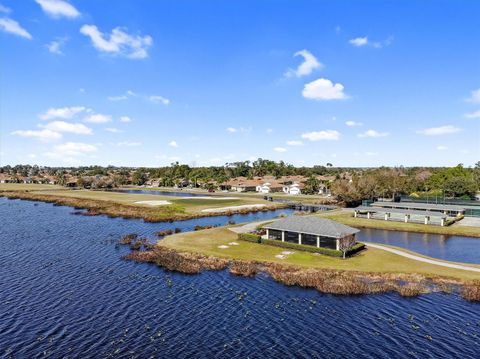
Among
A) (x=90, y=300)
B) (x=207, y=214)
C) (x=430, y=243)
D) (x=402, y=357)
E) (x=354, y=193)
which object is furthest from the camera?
(x=354, y=193)

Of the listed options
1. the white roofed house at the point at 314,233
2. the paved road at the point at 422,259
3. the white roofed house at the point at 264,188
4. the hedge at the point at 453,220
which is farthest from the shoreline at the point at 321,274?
the white roofed house at the point at 264,188

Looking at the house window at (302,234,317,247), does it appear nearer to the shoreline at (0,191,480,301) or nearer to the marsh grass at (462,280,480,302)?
the shoreline at (0,191,480,301)

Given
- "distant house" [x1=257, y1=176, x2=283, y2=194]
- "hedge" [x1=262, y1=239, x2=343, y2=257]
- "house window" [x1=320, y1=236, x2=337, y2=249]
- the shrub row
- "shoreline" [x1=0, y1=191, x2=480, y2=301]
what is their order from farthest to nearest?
"distant house" [x1=257, y1=176, x2=283, y2=194]
"house window" [x1=320, y1=236, x2=337, y2=249]
the shrub row
"hedge" [x1=262, y1=239, x2=343, y2=257]
"shoreline" [x1=0, y1=191, x2=480, y2=301]

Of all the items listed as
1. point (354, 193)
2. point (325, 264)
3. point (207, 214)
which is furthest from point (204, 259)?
point (354, 193)

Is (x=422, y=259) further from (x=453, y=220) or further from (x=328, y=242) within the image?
(x=453, y=220)

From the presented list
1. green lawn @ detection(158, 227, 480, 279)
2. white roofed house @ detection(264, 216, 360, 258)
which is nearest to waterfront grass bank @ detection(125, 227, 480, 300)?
green lawn @ detection(158, 227, 480, 279)

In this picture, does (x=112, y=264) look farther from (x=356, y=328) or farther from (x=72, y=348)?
(x=356, y=328)
